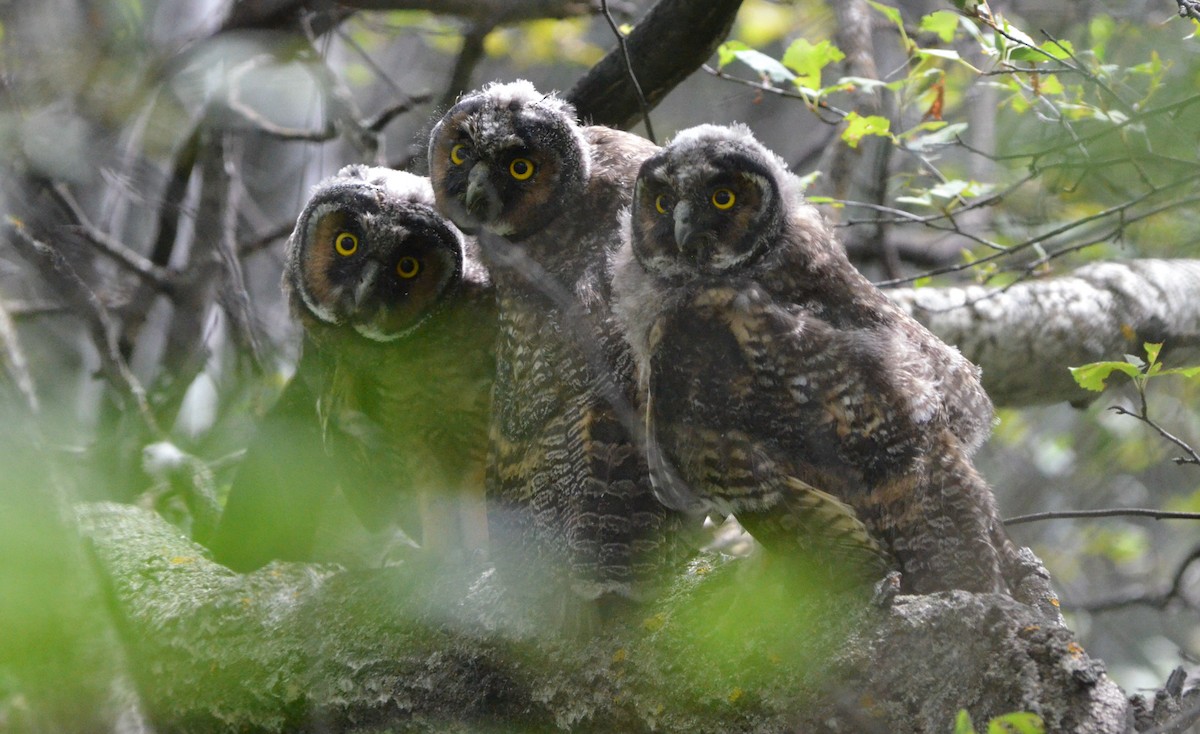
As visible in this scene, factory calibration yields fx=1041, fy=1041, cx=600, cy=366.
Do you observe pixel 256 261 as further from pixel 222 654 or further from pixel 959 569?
pixel 959 569

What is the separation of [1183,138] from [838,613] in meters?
1.21

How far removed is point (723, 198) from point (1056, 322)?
2009 millimetres

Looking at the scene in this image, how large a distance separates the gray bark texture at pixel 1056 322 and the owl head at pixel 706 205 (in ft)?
4.96

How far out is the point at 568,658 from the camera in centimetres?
221

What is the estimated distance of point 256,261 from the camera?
6711mm

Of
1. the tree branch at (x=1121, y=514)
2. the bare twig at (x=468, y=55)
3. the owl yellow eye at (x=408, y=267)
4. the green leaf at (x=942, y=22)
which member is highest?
the green leaf at (x=942, y=22)

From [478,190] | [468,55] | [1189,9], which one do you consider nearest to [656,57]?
[478,190]

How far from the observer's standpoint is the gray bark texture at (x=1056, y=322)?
372 cm

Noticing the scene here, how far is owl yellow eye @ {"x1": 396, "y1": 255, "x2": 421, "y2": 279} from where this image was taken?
9.54 ft

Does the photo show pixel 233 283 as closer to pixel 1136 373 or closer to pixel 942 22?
pixel 942 22

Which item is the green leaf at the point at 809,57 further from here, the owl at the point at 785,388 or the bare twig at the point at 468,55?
the bare twig at the point at 468,55

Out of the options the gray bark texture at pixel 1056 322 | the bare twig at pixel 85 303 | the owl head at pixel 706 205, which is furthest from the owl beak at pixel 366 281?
the gray bark texture at pixel 1056 322

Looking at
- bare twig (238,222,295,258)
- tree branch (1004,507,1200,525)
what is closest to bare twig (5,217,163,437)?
bare twig (238,222,295,258)

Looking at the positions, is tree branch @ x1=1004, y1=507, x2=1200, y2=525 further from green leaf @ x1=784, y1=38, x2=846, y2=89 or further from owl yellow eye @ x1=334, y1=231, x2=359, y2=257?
owl yellow eye @ x1=334, y1=231, x2=359, y2=257
